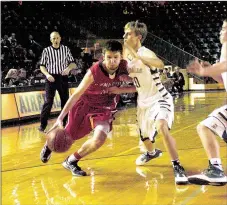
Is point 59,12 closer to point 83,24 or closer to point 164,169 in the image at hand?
point 83,24

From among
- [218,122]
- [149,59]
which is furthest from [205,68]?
[149,59]

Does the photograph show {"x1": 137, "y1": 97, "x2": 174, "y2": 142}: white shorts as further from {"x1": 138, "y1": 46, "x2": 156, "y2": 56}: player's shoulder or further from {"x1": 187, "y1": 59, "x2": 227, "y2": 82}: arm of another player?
{"x1": 187, "y1": 59, "x2": 227, "y2": 82}: arm of another player

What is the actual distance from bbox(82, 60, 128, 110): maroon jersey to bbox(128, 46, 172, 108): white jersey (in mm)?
98

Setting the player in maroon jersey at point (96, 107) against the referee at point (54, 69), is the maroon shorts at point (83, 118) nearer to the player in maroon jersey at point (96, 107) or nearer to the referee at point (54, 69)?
the player in maroon jersey at point (96, 107)

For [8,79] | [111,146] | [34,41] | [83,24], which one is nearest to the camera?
[111,146]

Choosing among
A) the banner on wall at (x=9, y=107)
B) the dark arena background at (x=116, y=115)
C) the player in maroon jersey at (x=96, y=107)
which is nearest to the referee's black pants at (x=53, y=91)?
the dark arena background at (x=116, y=115)

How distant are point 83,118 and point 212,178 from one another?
4.78ft

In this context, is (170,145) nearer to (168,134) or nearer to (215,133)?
(168,134)

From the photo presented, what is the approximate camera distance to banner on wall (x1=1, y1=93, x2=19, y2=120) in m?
9.13

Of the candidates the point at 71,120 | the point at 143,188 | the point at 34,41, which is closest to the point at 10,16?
the point at 34,41

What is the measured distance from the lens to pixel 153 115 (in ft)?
14.0

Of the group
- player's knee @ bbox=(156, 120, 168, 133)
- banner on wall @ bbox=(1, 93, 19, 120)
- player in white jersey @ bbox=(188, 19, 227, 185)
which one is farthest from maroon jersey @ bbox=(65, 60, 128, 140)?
banner on wall @ bbox=(1, 93, 19, 120)

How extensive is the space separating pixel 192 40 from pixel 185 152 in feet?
58.2

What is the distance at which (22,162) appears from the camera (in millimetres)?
5180
